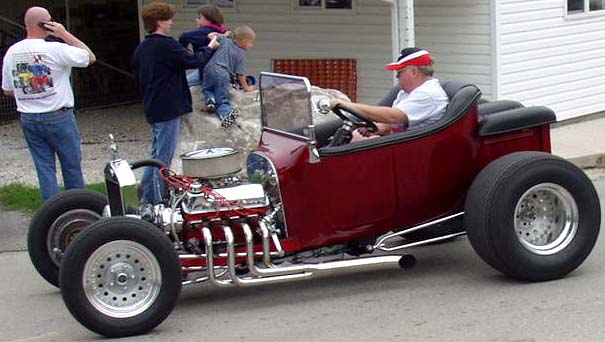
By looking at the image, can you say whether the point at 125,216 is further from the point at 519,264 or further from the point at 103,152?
the point at 103,152

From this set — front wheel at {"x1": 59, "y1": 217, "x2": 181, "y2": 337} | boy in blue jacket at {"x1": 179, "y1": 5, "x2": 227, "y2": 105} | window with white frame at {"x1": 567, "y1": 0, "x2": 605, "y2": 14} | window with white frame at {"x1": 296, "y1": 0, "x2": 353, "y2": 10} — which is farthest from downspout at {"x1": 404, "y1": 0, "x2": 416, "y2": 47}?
front wheel at {"x1": 59, "y1": 217, "x2": 181, "y2": 337}

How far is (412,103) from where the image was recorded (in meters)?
6.90

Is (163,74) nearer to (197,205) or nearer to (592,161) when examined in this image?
(197,205)

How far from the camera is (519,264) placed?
6.57 m

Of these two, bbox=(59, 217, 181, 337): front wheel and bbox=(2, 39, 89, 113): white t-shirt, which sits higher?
bbox=(2, 39, 89, 113): white t-shirt

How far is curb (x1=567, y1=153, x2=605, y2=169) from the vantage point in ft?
37.0

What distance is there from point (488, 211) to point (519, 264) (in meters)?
0.40

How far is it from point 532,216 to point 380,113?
1187 millimetres

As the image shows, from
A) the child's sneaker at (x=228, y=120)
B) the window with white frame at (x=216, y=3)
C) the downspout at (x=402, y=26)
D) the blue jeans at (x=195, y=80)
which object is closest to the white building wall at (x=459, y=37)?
the downspout at (x=402, y=26)

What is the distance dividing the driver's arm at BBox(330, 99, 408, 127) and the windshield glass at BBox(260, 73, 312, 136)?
0.76ft

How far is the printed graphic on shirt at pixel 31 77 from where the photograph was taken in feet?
26.1

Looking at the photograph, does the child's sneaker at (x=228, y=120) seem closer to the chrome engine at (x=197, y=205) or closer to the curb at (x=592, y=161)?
the curb at (x=592, y=161)

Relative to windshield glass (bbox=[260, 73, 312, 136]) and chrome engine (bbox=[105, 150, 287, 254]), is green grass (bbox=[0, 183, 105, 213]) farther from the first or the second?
chrome engine (bbox=[105, 150, 287, 254])

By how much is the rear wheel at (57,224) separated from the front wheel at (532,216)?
8.14ft
